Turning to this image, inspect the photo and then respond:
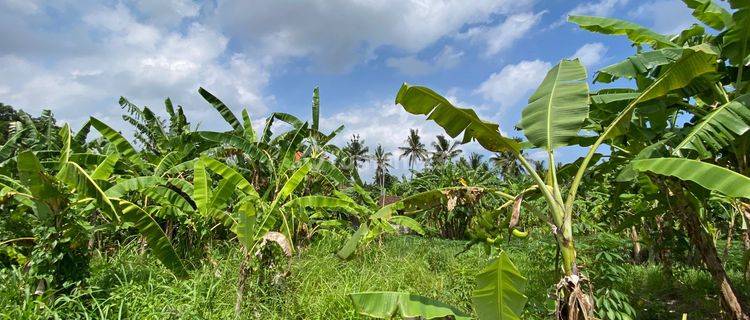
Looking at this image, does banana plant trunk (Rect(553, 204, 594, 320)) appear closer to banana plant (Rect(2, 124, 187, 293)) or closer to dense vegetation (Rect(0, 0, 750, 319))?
dense vegetation (Rect(0, 0, 750, 319))

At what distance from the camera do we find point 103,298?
5016mm

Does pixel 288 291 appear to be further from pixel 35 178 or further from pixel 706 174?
pixel 706 174

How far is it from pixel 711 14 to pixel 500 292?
3.68m

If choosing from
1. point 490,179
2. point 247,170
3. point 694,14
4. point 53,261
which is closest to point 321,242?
point 247,170

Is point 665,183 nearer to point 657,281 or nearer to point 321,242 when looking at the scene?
point 657,281

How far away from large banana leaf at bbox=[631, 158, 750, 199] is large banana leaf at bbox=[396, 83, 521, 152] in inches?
40.1

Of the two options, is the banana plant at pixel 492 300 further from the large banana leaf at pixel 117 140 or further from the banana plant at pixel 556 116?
the large banana leaf at pixel 117 140

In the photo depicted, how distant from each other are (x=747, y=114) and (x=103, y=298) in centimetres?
674

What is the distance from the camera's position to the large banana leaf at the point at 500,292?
2.65 meters

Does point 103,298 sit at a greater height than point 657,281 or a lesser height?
lesser

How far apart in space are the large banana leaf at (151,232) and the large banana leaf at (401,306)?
3.10 m

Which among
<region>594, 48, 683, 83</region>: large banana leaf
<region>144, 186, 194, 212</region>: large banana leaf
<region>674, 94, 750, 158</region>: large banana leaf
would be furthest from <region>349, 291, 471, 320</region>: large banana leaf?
<region>144, 186, 194, 212</region>: large banana leaf

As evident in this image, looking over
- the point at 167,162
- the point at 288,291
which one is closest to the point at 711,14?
the point at 288,291

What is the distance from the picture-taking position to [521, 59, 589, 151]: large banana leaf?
3.33 meters
